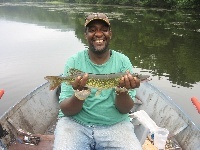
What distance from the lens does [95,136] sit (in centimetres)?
407

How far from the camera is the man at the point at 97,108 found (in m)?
3.93

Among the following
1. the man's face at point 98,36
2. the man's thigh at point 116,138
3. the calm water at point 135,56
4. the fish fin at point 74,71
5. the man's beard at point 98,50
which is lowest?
the calm water at point 135,56

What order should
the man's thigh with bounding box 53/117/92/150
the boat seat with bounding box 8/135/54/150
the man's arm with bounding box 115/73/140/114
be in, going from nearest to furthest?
the man's arm with bounding box 115/73/140/114, the man's thigh with bounding box 53/117/92/150, the boat seat with bounding box 8/135/54/150

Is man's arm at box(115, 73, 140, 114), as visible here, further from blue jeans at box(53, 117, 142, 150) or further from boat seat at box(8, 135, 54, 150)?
boat seat at box(8, 135, 54, 150)

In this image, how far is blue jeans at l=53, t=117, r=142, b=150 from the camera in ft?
12.8

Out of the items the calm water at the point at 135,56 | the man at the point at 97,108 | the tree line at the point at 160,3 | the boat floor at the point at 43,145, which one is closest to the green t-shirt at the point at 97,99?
the man at the point at 97,108

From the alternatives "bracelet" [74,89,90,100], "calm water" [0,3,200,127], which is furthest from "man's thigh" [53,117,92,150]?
"calm water" [0,3,200,127]

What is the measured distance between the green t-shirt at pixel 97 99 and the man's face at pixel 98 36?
0.77 feet

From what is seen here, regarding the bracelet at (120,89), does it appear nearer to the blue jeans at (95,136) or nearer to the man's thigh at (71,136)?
the blue jeans at (95,136)

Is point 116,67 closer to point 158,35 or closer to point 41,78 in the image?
point 41,78

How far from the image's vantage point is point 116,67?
4.29 m

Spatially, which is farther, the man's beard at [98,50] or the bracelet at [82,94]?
the man's beard at [98,50]

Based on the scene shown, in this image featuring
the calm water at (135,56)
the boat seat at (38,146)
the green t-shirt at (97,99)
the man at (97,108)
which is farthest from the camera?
the calm water at (135,56)

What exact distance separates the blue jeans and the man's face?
114 centimetres
